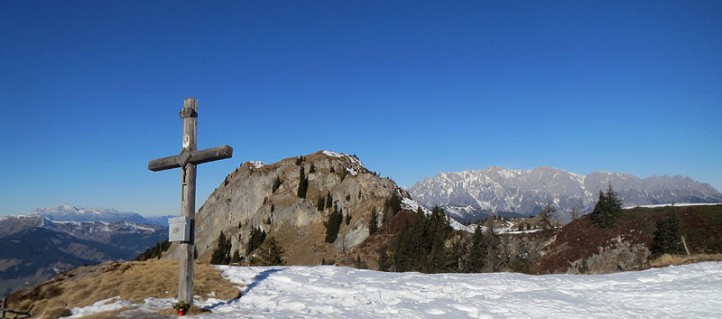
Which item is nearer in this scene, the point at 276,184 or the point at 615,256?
the point at 615,256

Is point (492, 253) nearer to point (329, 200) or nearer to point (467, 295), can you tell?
point (329, 200)

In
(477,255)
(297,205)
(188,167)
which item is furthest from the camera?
(297,205)

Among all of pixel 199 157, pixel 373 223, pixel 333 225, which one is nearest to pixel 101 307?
pixel 199 157

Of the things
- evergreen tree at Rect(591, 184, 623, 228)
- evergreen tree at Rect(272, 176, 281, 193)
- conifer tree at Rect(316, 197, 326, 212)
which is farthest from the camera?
evergreen tree at Rect(272, 176, 281, 193)

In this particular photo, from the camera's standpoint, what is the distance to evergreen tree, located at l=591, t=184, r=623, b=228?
258 feet

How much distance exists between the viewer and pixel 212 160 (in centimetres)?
1397

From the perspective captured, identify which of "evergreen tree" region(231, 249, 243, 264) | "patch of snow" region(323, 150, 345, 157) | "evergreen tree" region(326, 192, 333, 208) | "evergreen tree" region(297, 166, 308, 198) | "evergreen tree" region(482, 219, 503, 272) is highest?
"patch of snow" region(323, 150, 345, 157)

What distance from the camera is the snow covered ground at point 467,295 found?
12.8m

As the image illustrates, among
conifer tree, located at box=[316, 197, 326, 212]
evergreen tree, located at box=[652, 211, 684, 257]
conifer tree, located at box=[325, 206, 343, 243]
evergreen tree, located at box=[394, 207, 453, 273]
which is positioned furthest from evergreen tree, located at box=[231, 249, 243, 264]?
evergreen tree, located at box=[652, 211, 684, 257]

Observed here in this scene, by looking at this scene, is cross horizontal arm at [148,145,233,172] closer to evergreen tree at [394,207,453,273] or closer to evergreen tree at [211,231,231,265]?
evergreen tree at [394,207,453,273]

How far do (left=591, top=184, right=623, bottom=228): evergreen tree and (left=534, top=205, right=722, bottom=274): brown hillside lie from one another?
0.92 m

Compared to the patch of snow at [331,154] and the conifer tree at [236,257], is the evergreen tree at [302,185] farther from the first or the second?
the conifer tree at [236,257]

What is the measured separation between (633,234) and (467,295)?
71.1m

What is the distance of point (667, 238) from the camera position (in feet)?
199
